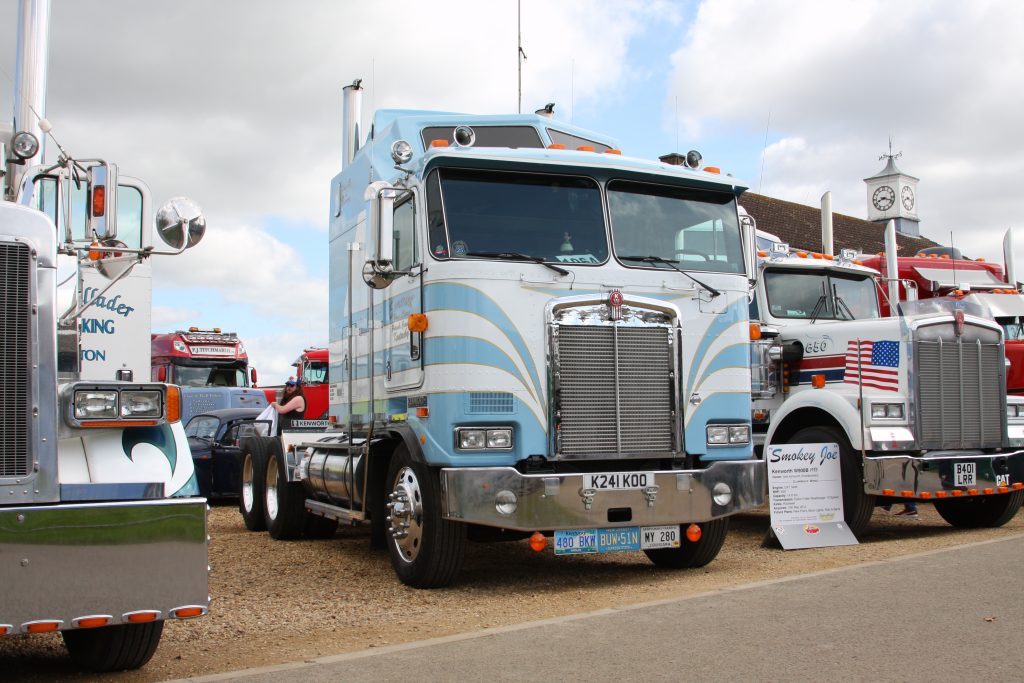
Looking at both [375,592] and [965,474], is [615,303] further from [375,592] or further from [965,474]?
[965,474]

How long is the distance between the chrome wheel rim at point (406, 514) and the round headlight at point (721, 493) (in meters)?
2.25

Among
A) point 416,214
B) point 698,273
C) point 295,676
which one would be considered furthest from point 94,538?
point 698,273

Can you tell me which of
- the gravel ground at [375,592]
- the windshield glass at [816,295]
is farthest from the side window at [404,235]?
the windshield glass at [816,295]

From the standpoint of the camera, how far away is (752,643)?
5875 millimetres

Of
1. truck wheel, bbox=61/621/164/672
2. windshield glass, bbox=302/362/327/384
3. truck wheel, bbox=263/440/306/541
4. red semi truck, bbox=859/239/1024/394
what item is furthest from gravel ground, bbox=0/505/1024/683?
windshield glass, bbox=302/362/327/384

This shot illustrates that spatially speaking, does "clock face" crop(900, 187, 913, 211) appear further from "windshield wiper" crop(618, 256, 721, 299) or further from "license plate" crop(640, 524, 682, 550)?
"license plate" crop(640, 524, 682, 550)

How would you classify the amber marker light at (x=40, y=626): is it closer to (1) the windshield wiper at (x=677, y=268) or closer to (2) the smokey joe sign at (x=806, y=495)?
(1) the windshield wiper at (x=677, y=268)

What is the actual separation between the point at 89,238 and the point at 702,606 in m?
4.30

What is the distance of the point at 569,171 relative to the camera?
8.41 m

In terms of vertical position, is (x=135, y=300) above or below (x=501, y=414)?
above

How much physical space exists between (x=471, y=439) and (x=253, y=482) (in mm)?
5450

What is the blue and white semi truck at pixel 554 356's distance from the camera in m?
7.87

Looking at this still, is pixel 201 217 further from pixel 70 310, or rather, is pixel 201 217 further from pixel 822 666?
pixel 822 666

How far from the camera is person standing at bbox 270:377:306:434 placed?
506 inches
